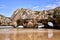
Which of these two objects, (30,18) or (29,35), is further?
(30,18)

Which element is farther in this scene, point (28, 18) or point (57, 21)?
point (28, 18)

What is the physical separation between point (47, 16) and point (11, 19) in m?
2.63

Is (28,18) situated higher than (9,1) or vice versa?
(9,1)

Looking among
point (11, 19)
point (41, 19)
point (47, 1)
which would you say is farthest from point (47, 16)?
point (11, 19)

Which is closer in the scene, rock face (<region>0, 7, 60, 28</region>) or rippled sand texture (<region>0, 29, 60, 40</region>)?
rippled sand texture (<region>0, 29, 60, 40</region>)

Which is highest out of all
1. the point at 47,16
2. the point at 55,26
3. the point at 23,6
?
the point at 23,6

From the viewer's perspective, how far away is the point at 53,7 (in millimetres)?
11211

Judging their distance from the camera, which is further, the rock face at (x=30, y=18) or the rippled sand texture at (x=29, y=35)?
the rock face at (x=30, y=18)

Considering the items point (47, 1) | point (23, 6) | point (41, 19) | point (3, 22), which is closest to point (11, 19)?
point (3, 22)

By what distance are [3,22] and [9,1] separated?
1658mm

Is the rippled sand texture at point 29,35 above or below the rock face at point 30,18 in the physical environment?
below

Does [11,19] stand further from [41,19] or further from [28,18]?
[41,19]

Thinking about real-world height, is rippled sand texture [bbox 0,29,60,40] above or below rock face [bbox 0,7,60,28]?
below

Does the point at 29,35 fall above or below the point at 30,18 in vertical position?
below
